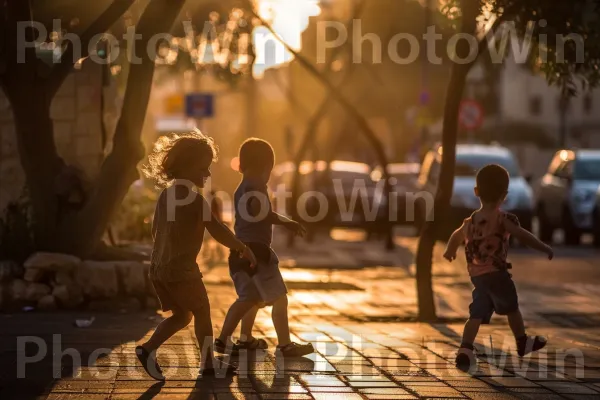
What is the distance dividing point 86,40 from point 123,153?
1030 millimetres

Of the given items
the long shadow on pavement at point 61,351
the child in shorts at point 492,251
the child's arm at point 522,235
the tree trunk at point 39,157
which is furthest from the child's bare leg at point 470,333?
the tree trunk at point 39,157

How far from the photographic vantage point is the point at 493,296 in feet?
31.7

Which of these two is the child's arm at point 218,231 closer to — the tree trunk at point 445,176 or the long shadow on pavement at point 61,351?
the long shadow on pavement at point 61,351

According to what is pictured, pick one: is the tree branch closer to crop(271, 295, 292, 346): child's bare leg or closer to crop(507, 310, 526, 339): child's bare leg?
crop(271, 295, 292, 346): child's bare leg

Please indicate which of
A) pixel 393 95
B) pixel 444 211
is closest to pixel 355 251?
pixel 444 211

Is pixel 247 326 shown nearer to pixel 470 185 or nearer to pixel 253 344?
pixel 253 344

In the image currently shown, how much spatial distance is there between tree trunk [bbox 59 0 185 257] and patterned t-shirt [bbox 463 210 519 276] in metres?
4.27

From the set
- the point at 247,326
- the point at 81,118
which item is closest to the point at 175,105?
the point at 81,118

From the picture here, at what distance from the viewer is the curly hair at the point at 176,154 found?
820 centimetres

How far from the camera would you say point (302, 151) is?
29734 mm

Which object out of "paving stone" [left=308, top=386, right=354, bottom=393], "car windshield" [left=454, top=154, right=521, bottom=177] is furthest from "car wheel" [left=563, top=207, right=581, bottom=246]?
"paving stone" [left=308, top=386, right=354, bottom=393]

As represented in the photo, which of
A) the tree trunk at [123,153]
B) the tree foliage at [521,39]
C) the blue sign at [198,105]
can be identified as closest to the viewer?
the tree foliage at [521,39]

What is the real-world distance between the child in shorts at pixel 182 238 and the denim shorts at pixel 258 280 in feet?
4.20

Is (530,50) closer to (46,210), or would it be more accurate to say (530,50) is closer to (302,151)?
(46,210)
